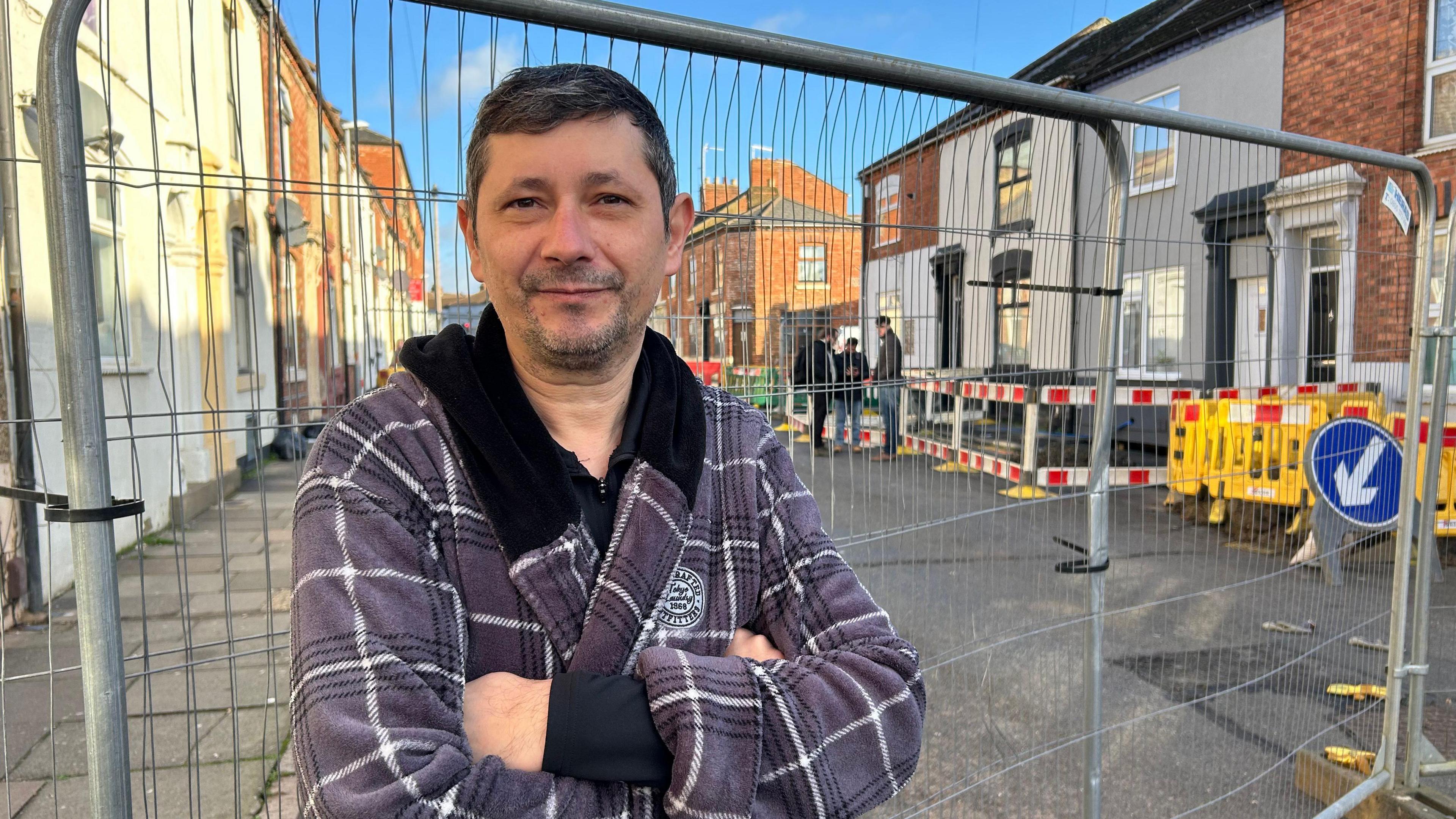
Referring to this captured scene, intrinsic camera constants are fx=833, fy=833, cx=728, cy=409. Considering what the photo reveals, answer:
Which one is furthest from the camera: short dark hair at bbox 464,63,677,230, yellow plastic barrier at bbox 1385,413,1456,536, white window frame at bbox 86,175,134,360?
yellow plastic barrier at bbox 1385,413,1456,536

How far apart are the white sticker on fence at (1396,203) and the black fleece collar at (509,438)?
332cm

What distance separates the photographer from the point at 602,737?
1.15 meters

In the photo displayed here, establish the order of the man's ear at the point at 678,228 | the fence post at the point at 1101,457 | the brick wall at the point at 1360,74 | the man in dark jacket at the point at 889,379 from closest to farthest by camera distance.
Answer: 1. the man's ear at the point at 678,228
2. the man in dark jacket at the point at 889,379
3. the fence post at the point at 1101,457
4. the brick wall at the point at 1360,74

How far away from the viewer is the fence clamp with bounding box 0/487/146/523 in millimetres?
1302

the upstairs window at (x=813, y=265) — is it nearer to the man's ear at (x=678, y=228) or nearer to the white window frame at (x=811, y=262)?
the white window frame at (x=811, y=262)

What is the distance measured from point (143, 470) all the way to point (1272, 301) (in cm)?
606

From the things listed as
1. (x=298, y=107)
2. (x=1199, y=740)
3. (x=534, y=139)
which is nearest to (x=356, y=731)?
(x=534, y=139)

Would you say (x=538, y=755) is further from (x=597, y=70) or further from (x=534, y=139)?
(x=597, y=70)

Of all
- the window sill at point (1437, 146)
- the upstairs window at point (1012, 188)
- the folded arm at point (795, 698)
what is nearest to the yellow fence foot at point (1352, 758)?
the upstairs window at point (1012, 188)

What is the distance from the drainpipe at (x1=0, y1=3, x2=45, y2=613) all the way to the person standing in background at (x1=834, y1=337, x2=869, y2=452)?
1.68 m

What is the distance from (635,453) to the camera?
139 centimetres

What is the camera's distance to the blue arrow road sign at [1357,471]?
135 inches

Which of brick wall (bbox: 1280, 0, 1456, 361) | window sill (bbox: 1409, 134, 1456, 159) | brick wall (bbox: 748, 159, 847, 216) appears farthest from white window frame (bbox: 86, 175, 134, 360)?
window sill (bbox: 1409, 134, 1456, 159)

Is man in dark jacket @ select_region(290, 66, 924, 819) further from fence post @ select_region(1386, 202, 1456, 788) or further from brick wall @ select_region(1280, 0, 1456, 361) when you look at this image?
brick wall @ select_region(1280, 0, 1456, 361)
